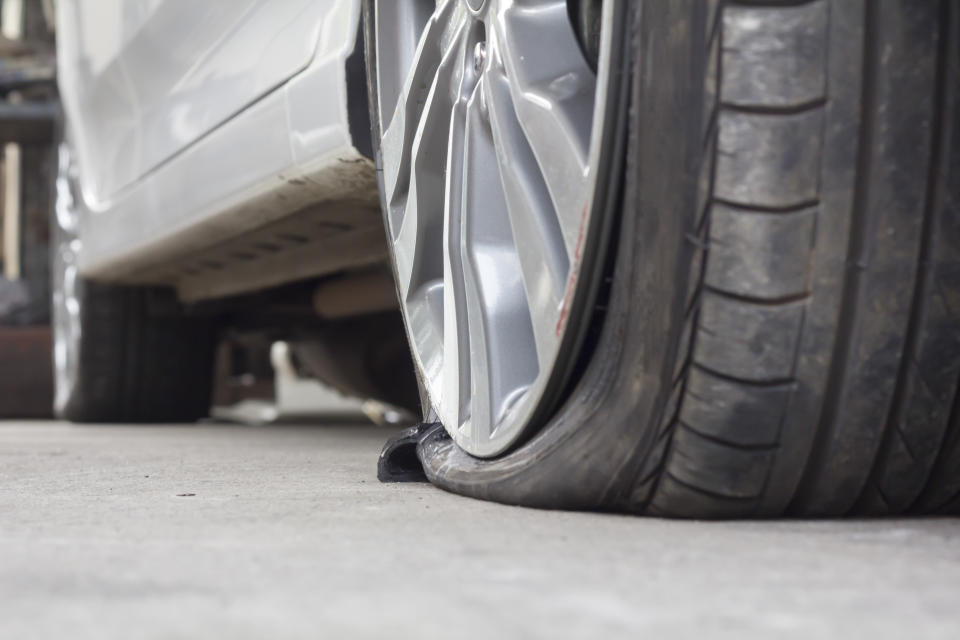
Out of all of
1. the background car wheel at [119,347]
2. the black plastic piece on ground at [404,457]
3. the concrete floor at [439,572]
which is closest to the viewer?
the concrete floor at [439,572]

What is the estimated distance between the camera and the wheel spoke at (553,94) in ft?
3.05

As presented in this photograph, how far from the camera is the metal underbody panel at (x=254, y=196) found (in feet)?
4.63

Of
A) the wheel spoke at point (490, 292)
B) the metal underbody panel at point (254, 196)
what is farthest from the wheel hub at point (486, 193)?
the metal underbody panel at point (254, 196)

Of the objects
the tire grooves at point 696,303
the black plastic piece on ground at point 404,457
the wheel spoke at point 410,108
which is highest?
the wheel spoke at point 410,108

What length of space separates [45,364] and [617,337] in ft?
11.3

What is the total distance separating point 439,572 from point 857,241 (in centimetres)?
38

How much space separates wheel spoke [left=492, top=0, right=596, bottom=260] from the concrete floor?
27 centimetres

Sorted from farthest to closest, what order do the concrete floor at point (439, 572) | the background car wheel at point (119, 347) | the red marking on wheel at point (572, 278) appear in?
1. the background car wheel at point (119, 347)
2. the red marking on wheel at point (572, 278)
3. the concrete floor at point (439, 572)

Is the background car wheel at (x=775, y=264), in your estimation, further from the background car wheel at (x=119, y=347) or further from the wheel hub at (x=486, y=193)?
the background car wheel at (x=119, y=347)

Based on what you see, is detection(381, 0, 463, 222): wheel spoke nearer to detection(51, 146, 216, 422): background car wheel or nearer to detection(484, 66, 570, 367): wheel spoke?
detection(484, 66, 570, 367): wheel spoke

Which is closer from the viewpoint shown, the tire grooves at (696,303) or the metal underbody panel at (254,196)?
the tire grooves at (696,303)

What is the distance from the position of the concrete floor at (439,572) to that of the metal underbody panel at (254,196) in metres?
0.54

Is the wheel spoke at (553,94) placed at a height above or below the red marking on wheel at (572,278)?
above

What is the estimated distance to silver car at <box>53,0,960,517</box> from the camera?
2.57ft
